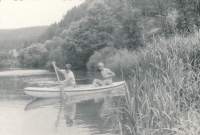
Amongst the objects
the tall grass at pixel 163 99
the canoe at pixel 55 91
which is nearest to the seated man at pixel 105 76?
the canoe at pixel 55 91

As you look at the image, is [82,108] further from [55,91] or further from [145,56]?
[145,56]

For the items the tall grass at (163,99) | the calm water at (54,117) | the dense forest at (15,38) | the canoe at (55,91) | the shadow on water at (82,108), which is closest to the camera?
the tall grass at (163,99)

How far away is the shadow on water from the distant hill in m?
85.5

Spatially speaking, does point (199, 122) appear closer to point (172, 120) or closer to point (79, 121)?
point (172, 120)

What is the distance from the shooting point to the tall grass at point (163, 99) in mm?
4273

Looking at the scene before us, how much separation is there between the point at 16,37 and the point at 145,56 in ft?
333

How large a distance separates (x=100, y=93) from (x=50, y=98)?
94.8 inches

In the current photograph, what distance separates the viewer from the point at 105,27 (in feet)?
117

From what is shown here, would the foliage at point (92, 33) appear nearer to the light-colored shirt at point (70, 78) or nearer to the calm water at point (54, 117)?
the light-colored shirt at point (70, 78)

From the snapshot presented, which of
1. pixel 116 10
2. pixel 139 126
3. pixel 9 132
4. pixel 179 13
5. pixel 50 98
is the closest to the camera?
pixel 139 126

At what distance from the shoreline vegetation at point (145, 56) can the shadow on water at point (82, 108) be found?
2.26 ft

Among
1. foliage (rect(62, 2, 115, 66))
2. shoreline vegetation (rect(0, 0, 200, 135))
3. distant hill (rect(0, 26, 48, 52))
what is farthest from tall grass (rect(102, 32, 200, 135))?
distant hill (rect(0, 26, 48, 52))

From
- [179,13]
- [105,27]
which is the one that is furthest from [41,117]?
[105,27]

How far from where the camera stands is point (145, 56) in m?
7.40
